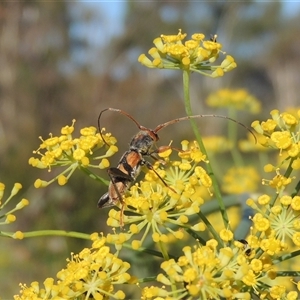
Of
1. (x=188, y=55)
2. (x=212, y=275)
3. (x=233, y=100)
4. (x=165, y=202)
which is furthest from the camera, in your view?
(x=233, y=100)

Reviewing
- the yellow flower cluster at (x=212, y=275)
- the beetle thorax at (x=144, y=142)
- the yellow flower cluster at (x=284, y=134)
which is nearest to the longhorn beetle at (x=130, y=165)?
the beetle thorax at (x=144, y=142)

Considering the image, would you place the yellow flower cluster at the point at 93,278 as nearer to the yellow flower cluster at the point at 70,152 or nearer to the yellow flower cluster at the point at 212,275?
the yellow flower cluster at the point at 212,275

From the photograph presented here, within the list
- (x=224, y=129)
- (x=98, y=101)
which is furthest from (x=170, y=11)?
(x=98, y=101)

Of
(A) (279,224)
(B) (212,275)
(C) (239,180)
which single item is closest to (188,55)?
(A) (279,224)

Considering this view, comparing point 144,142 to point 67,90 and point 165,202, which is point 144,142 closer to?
point 165,202

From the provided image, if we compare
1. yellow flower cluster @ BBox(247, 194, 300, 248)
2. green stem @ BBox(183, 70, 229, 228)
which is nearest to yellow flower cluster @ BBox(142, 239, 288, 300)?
yellow flower cluster @ BBox(247, 194, 300, 248)

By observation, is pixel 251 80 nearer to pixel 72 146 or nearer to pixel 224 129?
pixel 224 129
